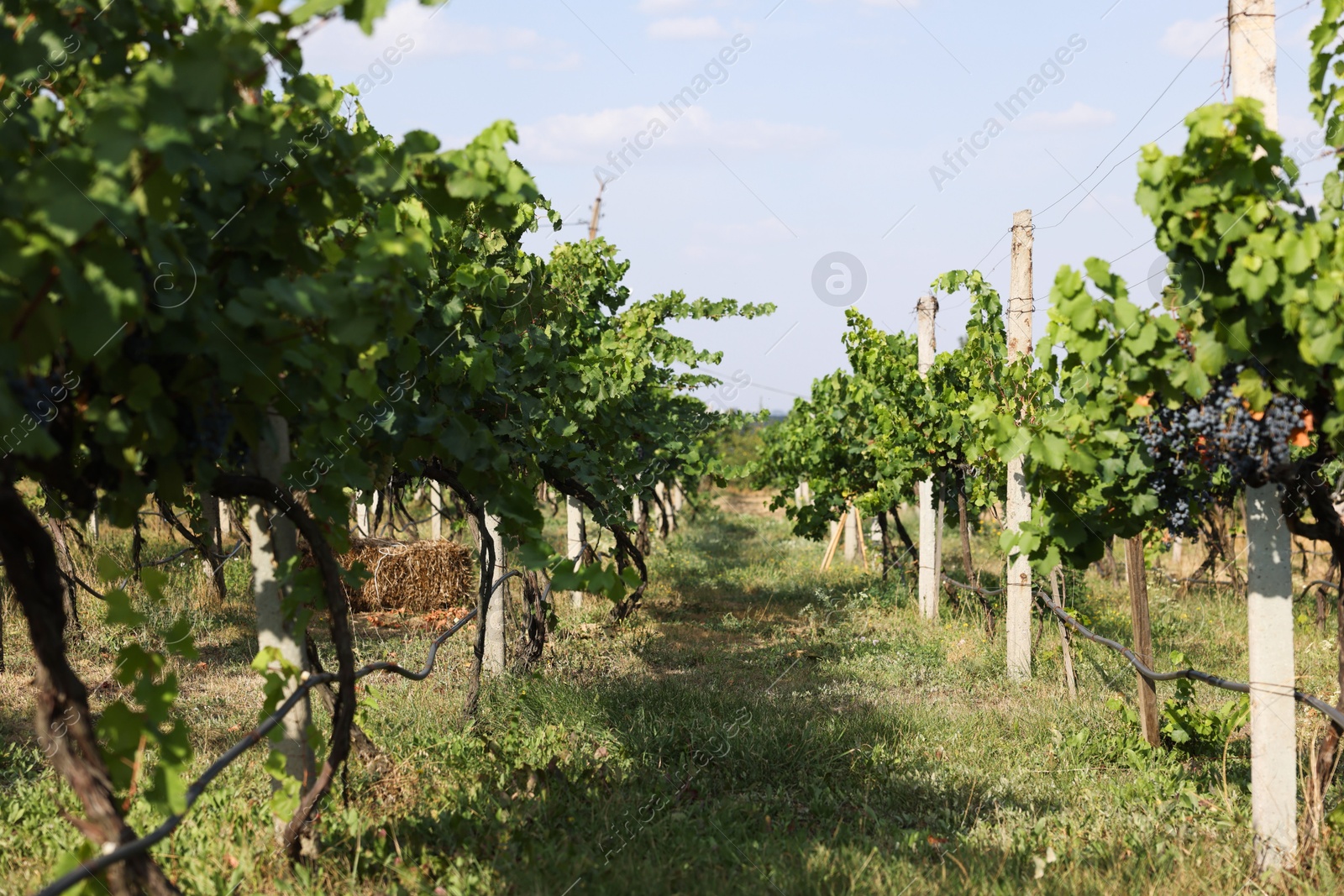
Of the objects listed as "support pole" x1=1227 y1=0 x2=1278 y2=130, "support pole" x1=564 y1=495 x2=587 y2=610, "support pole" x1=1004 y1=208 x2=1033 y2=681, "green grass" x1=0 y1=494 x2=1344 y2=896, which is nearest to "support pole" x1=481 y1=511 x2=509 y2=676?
"green grass" x1=0 y1=494 x2=1344 y2=896

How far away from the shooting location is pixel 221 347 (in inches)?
84.1

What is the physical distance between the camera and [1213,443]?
322cm

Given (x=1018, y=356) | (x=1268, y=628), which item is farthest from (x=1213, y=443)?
(x=1018, y=356)

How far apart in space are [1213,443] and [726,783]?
277cm

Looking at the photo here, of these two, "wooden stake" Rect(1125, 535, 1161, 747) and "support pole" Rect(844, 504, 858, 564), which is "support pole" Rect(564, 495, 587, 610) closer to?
"wooden stake" Rect(1125, 535, 1161, 747)

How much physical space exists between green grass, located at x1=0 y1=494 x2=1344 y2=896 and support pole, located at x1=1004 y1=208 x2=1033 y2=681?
0.39 meters

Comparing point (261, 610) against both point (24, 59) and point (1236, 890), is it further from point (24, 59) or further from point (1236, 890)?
point (1236, 890)

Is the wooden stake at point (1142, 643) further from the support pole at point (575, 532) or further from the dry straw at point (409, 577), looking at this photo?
the dry straw at point (409, 577)

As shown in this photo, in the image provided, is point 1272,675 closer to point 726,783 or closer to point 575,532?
point 726,783

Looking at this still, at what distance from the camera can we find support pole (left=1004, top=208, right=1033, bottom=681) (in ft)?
23.0

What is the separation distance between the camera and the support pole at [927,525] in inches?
386

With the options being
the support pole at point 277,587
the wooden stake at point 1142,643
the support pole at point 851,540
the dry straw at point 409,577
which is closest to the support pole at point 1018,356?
the wooden stake at point 1142,643

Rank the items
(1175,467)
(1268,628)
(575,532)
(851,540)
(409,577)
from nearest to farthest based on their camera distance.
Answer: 1. (1268,628)
2. (1175,467)
3. (575,532)
4. (409,577)
5. (851,540)

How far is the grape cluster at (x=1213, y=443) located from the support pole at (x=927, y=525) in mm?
5991
